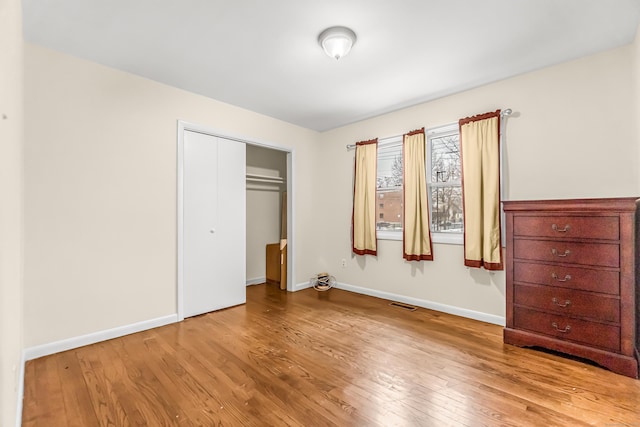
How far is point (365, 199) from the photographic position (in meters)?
4.09

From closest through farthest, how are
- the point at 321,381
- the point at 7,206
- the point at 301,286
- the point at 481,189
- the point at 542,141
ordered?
the point at 7,206 → the point at 321,381 → the point at 542,141 → the point at 481,189 → the point at 301,286

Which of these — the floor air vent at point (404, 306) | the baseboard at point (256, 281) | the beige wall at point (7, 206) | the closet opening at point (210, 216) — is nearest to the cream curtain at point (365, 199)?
the floor air vent at point (404, 306)

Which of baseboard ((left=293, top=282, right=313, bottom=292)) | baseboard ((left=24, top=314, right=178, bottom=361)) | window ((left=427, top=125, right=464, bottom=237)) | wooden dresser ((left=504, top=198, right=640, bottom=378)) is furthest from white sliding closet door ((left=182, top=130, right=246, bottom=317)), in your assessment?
wooden dresser ((left=504, top=198, right=640, bottom=378))

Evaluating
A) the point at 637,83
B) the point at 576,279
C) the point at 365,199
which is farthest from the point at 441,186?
the point at 637,83

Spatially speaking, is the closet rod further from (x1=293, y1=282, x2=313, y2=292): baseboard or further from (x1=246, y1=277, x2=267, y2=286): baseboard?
(x1=293, y1=282, x2=313, y2=292): baseboard

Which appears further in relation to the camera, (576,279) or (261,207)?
(261,207)

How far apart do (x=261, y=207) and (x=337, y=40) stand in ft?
10.5

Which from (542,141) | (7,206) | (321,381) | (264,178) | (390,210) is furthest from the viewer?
(264,178)

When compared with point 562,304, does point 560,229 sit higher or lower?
higher

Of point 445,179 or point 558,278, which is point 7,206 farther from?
point 445,179

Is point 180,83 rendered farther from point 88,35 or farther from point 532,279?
point 532,279

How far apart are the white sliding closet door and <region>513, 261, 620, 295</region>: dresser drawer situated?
2.95 metres

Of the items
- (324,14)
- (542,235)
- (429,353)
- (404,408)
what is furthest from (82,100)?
(542,235)

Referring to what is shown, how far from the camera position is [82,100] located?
8.30ft
